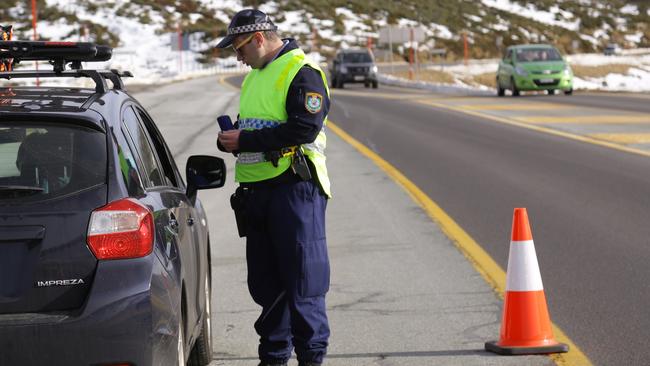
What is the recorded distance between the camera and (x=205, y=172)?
5.90m

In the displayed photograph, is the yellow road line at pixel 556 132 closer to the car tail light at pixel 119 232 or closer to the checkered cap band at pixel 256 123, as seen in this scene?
the checkered cap band at pixel 256 123

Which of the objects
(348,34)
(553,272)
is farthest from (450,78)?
(553,272)

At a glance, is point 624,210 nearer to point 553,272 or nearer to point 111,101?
point 553,272

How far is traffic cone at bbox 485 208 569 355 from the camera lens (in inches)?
256

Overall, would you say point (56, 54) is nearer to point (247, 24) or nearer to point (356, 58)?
point (247, 24)

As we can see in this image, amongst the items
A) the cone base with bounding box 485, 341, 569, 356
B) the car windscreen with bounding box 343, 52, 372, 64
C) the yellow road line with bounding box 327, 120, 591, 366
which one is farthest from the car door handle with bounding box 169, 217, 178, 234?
the car windscreen with bounding box 343, 52, 372, 64

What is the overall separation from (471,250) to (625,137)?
1243 cm

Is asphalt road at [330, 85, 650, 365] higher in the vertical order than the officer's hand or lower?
lower

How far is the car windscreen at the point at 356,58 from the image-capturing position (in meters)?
54.8

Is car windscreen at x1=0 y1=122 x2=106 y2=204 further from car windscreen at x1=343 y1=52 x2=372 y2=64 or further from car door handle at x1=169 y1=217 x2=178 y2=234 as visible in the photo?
car windscreen at x1=343 y1=52 x2=372 y2=64

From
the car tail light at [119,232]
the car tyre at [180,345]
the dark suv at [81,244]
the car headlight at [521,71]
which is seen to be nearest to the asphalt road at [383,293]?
the car tyre at [180,345]

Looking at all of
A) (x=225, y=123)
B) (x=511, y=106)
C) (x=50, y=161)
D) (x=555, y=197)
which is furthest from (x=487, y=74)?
(x=50, y=161)

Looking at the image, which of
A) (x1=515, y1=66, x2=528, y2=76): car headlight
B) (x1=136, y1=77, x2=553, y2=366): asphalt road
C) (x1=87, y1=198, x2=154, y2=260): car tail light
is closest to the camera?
(x1=87, y1=198, x2=154, y2=260): car tail light

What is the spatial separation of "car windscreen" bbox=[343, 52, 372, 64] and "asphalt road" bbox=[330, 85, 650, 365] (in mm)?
27827
